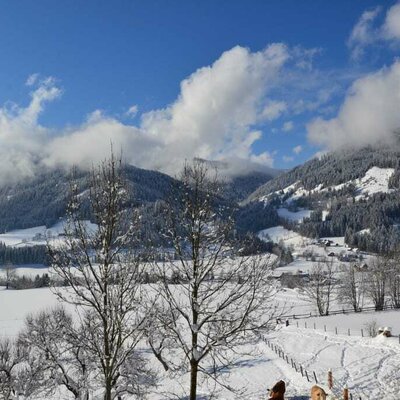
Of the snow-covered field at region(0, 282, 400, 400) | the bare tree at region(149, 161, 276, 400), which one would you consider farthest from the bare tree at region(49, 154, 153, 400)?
the snow-covered field at region(0, 282, 400, 400)

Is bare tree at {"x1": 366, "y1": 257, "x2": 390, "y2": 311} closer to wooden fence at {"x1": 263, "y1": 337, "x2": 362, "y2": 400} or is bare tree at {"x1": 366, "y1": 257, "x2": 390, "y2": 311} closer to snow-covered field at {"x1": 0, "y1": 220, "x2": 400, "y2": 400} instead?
snow-covered field at {"x1": 0, "y1": 220, "x2": 400, "y2": 400}

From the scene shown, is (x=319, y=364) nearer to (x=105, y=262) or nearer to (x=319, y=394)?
(x=105, y=262)

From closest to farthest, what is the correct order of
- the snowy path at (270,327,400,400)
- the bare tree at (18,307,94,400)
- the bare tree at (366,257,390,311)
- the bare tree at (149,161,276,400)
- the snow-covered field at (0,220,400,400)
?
the bare tree at (18,307,94,400) → the bare tree at (149,161,276,400) → the snowy path at (270,327,400,400) → the snow-covered field at (0,220,400,400) → the bare tree at (366,257,390,311)

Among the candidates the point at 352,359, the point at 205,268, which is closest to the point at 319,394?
the point at 205,268

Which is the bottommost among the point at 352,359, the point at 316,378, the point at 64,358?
the point at 352,359

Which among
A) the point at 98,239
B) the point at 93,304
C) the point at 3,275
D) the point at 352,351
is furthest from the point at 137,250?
the point at 3,275

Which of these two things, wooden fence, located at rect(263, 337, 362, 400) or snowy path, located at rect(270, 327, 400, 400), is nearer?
wooden fence, located at rect(263, 337, 362, 400)

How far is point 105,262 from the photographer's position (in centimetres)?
1186

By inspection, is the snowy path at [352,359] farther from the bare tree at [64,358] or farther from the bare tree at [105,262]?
the bare tree at [105,262]

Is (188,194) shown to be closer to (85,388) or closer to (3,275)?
(85,388)

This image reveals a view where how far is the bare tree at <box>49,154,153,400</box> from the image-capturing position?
38.0 feet

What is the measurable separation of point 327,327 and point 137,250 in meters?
52.4

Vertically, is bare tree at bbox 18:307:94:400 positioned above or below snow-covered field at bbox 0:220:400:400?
above

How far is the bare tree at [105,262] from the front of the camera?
456 inches
